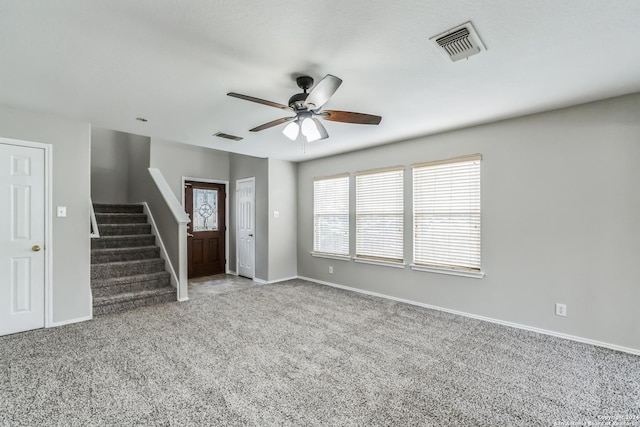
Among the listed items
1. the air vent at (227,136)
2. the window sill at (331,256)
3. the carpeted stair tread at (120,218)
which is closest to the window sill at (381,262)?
the window sill at (331,256)

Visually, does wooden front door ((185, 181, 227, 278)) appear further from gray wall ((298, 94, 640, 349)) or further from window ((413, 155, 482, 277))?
gray wall ((298, 94, 640, 349))

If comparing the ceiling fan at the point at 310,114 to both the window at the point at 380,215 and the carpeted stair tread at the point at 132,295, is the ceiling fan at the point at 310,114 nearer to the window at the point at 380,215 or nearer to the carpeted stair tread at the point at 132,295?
the window at the point at 380,215

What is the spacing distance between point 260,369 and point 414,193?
3.03 metres

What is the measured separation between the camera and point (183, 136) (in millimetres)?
4168

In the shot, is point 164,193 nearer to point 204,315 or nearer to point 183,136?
point 183,136

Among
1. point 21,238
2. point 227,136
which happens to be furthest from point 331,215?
point 21,238

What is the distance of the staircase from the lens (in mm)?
4062

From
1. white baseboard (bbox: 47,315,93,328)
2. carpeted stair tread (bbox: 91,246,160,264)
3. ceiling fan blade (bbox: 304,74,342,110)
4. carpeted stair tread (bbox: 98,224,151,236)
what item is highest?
ceiling fan blade (bbox: 304,74,342,110)

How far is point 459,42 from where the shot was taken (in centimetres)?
196

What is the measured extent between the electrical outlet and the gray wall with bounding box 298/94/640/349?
0.04 meters

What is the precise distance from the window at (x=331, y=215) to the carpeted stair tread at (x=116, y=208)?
3345mm

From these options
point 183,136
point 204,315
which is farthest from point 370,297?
point 183,136

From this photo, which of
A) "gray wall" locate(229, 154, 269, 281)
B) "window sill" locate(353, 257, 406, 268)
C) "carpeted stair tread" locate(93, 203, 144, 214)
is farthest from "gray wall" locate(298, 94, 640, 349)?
"carpeted stair tread" locate(93, 203, 144, 214)

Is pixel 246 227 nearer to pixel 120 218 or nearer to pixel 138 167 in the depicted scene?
pixel 120 218
